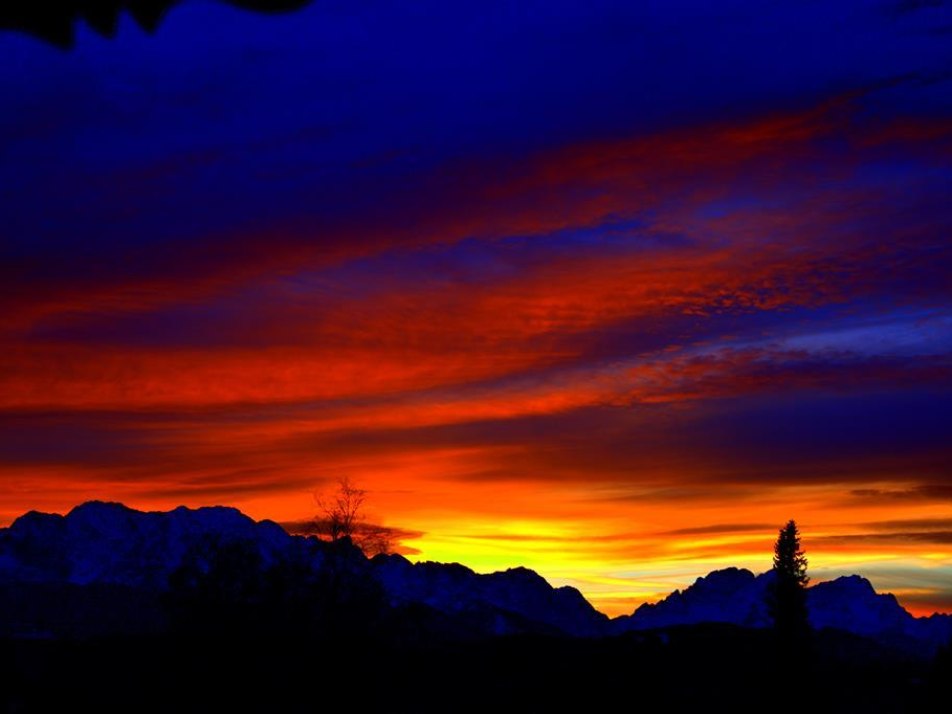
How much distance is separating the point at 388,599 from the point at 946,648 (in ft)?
126

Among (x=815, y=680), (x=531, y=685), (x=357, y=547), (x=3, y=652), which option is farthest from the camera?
(x=531, y=685)

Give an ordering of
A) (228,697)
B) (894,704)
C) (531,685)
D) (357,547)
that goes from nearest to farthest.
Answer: (228,697), (357,547), (531,685), (894,704)

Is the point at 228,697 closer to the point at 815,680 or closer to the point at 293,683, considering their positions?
the point at 293,683

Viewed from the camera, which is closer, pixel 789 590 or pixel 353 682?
pixel 353 682

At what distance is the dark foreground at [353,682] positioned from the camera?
80625 mm

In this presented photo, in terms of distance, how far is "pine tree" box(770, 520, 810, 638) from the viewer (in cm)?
10894

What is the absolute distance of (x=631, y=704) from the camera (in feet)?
351

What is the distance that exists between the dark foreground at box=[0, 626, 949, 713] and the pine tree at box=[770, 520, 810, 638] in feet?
8.05

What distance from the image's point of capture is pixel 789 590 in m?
110

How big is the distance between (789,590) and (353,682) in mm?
42941

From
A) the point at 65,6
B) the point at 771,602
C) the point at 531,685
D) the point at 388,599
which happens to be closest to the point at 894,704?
the point at 531,685

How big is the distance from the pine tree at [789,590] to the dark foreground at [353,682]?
2453mm

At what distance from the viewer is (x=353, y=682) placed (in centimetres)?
8669

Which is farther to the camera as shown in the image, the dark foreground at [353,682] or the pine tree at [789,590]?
the pine tree at [789,590]
